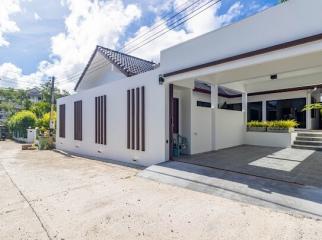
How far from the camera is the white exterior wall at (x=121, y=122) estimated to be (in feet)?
26.8

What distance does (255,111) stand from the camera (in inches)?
656

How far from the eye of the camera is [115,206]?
4469 millimetres

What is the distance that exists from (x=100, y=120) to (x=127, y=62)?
590 cm

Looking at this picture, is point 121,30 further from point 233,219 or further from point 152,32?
point 233,219

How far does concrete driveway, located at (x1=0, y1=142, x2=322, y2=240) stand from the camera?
3.34 m

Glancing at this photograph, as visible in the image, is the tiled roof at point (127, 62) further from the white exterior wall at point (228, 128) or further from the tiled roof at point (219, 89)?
the white exterior wall at point (228, 128)

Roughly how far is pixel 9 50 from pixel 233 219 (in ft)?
67.9

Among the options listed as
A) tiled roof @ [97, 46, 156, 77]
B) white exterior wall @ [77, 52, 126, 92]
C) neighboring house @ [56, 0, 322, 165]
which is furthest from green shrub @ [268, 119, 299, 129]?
white exterior wall @ [77, 52, 126, 92]

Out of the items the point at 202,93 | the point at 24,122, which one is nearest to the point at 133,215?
the point at 202,93

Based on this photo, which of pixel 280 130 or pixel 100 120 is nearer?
pixel 100 120

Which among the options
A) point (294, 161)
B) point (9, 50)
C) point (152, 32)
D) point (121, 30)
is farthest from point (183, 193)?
point (9, 50)

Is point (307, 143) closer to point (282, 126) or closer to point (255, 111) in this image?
point (282, 126)

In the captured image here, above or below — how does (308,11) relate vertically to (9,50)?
below

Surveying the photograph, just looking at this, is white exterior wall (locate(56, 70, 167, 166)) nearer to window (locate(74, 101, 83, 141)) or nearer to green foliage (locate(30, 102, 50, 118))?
window (locate(74, 101, 83, 141))
